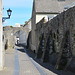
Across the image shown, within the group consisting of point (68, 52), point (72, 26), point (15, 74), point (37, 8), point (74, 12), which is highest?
point (37, 8)

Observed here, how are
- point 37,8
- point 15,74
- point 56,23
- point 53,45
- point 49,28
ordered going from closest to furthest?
point 15,74 → point 56,23 → point 53,45 → point 49,28 → point 37,8

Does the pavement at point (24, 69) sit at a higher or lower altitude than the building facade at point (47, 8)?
lower

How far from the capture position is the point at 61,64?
1249 centimetres

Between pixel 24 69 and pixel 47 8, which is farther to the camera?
pixel 47 8

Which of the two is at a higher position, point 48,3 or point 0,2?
point 48,3

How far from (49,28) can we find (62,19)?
458 centimetres

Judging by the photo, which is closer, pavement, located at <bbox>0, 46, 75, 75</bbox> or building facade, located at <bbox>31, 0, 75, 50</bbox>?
pavement, located at <bbox>0, 46, 75, 75</bbox>

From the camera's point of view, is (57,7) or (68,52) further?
(57,7)

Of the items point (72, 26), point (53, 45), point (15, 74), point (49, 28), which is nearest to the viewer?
point (15, 74)

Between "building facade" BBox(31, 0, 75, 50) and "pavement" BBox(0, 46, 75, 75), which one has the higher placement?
"building facade" BBox(31, 0, 75, 50)

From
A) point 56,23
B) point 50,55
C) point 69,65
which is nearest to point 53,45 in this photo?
point 50,55

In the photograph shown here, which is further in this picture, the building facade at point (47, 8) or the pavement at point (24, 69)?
the building facade at point (47, 8)

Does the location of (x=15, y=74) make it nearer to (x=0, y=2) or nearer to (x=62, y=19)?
(x=0, y=2)

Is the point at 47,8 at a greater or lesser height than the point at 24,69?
greater
